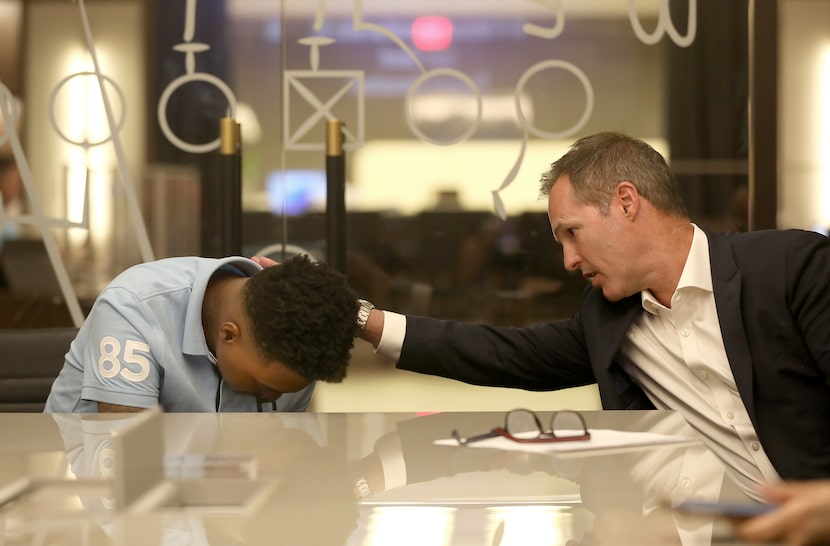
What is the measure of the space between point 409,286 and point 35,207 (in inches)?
47.0

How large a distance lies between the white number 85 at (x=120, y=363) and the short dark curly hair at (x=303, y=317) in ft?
0.65

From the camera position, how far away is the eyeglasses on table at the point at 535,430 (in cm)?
131

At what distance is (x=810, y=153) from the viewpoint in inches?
119

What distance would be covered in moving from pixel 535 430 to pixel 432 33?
73.2 inches

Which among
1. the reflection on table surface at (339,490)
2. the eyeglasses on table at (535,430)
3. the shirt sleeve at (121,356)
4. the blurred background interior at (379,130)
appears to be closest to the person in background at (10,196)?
the blurred background interior at (379,130)

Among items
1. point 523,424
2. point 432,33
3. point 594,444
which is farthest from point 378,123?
point 594,444

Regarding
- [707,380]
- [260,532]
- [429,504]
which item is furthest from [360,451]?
[707,380]

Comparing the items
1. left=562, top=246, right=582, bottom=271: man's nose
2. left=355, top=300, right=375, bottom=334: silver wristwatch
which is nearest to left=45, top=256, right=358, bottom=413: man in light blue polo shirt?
left=355, top=300, right=375, bottom=334: silver wristwatch

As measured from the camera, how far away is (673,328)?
186 cm

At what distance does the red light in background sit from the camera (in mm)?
2951

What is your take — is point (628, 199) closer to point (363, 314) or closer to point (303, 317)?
point (363, 314)

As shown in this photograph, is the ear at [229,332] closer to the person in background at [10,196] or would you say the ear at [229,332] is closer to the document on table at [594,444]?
the document on table at [594,444]

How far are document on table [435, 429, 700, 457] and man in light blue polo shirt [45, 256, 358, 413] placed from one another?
13.5 inches

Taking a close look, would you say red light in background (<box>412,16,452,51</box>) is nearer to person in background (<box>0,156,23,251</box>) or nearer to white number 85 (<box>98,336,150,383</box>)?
person in background (<box>0,156,23,251</box>)
